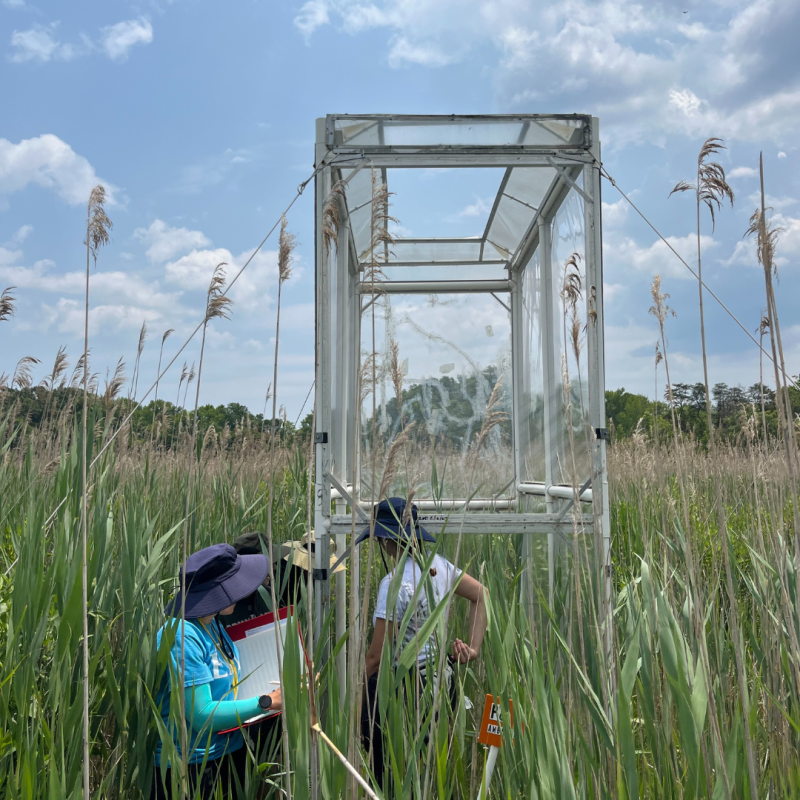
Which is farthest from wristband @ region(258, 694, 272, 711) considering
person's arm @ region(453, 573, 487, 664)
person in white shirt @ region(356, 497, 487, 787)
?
person's arm @ region(453, 573, 487, 664)

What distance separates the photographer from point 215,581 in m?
2.36

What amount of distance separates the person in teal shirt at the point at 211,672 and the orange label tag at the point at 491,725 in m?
0.70

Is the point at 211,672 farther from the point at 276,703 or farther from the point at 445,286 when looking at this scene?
the point at 445,286

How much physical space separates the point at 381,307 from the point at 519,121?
78.9 inches

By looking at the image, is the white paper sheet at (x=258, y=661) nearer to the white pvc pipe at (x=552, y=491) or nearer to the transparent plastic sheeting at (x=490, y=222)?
the white pvc pipe at (x=552, y=491)

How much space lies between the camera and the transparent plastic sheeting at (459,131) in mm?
3025

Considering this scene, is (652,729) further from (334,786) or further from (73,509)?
(73,509)

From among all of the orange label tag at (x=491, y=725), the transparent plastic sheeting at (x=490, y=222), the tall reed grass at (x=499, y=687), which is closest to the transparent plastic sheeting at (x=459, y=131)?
the transparent plastic sheeting at (x=490, y=222)

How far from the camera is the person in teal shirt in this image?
202 centimetres

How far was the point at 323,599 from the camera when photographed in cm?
282

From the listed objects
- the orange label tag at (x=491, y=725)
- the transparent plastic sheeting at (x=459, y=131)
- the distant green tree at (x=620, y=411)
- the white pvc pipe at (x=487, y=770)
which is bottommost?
the white pvc pipe at (x=487, y=770)

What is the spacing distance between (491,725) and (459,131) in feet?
8.37

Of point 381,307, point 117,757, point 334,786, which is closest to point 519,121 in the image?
point 381,307

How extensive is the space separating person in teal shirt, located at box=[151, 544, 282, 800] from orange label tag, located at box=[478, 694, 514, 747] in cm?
70
